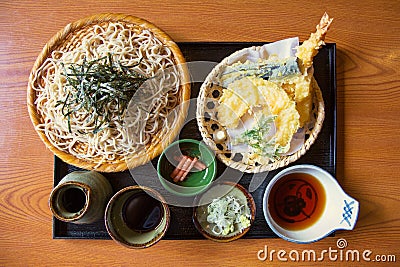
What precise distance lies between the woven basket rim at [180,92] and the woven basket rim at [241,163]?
0.25 feet

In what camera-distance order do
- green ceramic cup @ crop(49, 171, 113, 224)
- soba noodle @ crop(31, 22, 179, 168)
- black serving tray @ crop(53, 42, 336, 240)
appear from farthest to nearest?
1. black serving tray @ crop(53, 42, 336, 240)
2. soba noodle @ crop(31, 22, 179, 168)
3. green ceramic cup @ crop(49, 171, 113, 224)

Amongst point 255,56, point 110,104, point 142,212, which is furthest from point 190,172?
point 255,56

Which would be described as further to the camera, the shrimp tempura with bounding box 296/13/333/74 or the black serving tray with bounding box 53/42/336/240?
the black serving tray with bounding box 53/42/336/240

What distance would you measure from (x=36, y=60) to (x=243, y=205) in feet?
3.43

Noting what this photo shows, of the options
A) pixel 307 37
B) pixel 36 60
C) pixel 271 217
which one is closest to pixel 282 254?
pixel 271 217

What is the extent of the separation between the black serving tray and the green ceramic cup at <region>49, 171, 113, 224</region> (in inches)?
3.8

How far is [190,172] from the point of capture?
1.79 metres

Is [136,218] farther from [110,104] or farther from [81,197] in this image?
[110,104]

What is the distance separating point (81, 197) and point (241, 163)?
667 millimetres

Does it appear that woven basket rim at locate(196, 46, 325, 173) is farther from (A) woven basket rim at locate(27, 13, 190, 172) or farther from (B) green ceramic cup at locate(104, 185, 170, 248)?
(B) green ceramic cup at locate(104, 185, 170, 248)

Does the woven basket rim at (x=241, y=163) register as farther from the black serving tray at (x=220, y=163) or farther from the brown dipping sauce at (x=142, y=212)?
the brown dipping sauce at (x=142, y=212)

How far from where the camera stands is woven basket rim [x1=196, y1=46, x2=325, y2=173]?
173 centimetres

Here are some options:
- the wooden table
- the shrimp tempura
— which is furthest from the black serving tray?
the shrimp tempura

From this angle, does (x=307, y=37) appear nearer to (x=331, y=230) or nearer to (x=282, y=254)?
(x=331, y=230)
